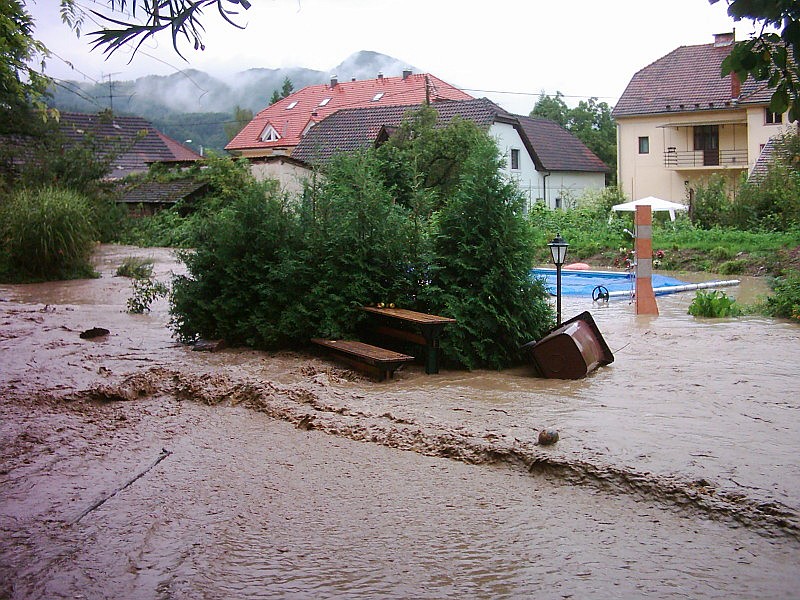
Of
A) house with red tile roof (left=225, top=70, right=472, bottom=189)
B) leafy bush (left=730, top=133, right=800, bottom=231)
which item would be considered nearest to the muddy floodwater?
leafy bush (left=730, top=133, right=800, bottom=231)

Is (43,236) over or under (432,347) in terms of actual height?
over

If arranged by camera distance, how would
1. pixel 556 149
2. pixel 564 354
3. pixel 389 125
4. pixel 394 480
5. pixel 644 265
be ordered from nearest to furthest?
pixel 394 480
pixel 564 354
pixel 644 265
pixel 389 125
pixel 556 149

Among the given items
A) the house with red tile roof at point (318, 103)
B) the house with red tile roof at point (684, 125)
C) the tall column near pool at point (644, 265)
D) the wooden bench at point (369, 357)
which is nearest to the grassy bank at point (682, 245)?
the tall column near pool at point (644, 265)

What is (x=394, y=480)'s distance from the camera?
688cm

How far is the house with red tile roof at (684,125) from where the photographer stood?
4834 cm

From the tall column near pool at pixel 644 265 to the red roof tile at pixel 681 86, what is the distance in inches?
1351

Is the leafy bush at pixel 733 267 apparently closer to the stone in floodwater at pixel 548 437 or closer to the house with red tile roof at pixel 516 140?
the house with red tile roof at pixel 516 140

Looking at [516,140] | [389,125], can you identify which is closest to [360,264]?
[389,125]

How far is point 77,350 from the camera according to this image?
1227 cm

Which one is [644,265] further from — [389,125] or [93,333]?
[389,125]

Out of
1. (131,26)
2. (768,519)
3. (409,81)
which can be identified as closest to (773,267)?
(768,519)

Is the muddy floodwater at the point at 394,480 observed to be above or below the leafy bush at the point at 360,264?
below

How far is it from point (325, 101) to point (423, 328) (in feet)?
182

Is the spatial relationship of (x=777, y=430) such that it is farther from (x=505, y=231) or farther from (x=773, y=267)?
(x=773, y=267)
